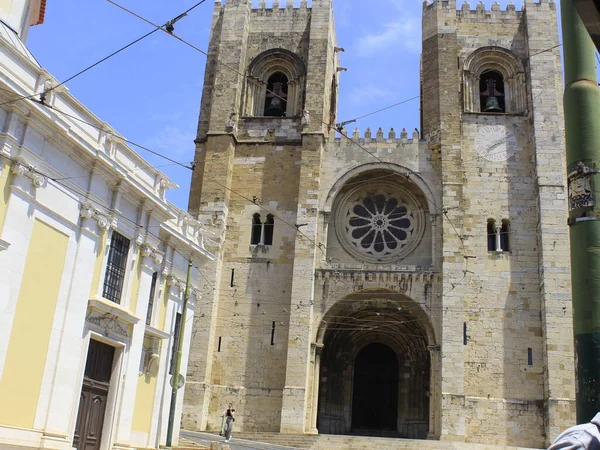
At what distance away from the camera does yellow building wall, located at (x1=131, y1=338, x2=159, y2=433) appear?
1678 cm

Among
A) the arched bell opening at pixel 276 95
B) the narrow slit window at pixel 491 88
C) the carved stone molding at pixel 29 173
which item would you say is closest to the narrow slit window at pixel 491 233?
the narrow slit window at pixel 491 88

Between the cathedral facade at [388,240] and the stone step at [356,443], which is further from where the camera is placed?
the cathedral facade at [388,240]

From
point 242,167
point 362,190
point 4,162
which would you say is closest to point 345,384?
point 362,190

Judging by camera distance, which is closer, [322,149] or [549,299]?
[549,299]

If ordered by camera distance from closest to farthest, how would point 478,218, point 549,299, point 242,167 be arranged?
point 549,299, point 478,218, point 242,167

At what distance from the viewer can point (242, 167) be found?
28219 millimetres

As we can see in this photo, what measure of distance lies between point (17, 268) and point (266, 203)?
15346 mm

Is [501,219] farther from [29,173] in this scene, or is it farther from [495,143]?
[29,173]

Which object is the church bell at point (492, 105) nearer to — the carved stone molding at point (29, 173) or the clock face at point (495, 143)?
the clock face at point (495, 143)

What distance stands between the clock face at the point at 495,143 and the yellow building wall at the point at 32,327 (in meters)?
17.9

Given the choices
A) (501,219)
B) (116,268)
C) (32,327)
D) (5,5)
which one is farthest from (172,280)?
(501,219)

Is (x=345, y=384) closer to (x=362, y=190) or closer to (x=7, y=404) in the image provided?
(x=362, y=190)

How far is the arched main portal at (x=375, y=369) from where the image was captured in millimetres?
26703

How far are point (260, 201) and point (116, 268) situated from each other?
12.0 meters
